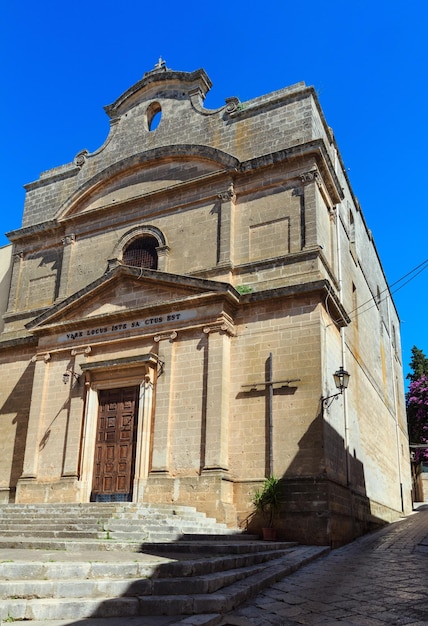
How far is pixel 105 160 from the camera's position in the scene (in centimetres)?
1919

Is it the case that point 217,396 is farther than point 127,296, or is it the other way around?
point 127,296

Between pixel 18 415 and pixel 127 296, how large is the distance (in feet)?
15.8

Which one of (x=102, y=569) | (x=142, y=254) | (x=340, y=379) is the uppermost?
(x=142, y=254)

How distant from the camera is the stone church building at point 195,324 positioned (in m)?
13.3

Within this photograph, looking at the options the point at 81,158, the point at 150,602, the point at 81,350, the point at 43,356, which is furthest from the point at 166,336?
the point at 150,602

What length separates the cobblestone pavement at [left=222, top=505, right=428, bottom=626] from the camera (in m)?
5.52

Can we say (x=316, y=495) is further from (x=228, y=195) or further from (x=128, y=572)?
(x=228, y=195)

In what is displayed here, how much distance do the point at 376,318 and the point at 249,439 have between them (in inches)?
466

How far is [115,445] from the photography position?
14875 millimetres

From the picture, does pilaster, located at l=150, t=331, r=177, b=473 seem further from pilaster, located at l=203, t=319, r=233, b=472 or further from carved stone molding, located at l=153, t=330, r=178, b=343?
pilaster, located at l=203, t=319, r=233, b=472

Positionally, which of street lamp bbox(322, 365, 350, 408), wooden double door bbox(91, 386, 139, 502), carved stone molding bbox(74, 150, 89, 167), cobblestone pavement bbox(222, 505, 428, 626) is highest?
carved stone molding bbox(74, 150, 89, 167)

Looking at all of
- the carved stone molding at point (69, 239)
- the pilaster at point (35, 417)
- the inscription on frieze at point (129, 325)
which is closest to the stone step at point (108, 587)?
the inscription on frieze at point (129, 325)

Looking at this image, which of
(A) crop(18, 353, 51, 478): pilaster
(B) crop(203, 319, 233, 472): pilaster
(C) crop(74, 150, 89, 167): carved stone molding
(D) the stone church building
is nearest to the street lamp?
(D) the stone church building

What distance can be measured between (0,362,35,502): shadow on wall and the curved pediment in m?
5.15
